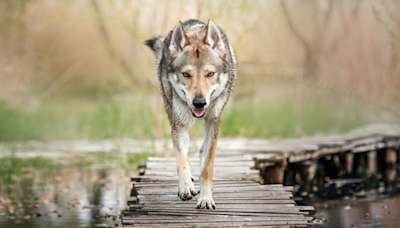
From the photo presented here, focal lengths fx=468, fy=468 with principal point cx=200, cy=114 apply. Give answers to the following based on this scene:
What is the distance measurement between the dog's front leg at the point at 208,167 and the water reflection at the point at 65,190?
1.40 metres

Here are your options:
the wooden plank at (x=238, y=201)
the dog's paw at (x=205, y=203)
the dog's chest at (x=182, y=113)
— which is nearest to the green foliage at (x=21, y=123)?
the wooden plank at (x=238, y=201)

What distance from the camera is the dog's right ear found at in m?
3.69

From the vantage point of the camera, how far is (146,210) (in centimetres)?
357

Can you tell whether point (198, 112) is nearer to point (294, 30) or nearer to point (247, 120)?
point (247, 120)

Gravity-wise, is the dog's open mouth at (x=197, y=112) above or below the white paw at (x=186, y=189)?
above

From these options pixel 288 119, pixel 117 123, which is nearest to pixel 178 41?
pixel 117 123

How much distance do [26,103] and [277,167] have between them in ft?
25.5

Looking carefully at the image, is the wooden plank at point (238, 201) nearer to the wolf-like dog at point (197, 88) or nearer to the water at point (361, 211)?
the wolf-like dog at point (197, 88)

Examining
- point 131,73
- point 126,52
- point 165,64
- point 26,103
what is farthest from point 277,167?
point 126,52

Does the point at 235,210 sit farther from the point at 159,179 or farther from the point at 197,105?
the point at 159,179

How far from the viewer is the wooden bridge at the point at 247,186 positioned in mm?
3350

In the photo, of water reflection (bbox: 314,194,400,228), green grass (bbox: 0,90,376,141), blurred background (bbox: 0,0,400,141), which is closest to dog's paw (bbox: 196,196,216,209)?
water reflection (bbox: 314,194,400,228)

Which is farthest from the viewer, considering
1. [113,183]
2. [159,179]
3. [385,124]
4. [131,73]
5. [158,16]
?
[131,73]

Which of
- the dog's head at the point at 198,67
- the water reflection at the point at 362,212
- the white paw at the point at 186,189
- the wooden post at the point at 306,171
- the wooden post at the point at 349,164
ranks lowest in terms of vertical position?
the water reflection at the point at 362,212
